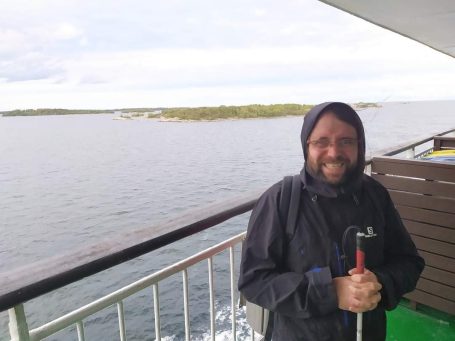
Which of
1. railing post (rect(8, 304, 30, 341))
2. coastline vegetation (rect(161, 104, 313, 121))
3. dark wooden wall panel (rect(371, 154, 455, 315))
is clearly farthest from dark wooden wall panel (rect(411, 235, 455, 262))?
coastline vegetation (rect(161, 104, 313, 121))

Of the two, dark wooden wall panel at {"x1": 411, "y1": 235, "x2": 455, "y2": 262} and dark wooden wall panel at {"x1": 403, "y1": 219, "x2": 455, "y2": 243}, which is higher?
dark wooden wall panel at {"x1": 403, "y1": 219, "x2": 455, "y2": 243}

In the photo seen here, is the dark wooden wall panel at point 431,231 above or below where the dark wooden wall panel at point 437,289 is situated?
above

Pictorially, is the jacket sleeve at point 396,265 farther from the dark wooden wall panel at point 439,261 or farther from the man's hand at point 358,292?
the dark wooden wall panel at point 439,261

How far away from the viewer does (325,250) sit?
102cm

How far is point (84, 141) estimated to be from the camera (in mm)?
42781

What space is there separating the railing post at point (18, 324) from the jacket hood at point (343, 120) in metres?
0.83

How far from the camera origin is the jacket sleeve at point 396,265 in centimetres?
104

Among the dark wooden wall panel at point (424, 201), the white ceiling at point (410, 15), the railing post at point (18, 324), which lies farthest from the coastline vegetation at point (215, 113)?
the railing post at point (18, 324)

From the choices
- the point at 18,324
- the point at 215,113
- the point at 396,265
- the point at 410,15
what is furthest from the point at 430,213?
the point at 215,113

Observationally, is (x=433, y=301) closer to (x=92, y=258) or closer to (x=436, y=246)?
(x=436, y=246)

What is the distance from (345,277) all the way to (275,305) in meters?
0.21

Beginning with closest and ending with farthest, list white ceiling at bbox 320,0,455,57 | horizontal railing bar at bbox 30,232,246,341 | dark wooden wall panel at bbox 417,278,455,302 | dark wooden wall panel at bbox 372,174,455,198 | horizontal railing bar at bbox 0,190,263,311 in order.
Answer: horizontal railing bar at bbox 0,190,263,311 < horizontal railing bar at bbox 30,232,246,341 < dark wooden wall panel at bbox 372,174,455,198 < dark wooden wall panel at bbox 417,278,455,302 < white ceiling at bbox 320,0,455,57

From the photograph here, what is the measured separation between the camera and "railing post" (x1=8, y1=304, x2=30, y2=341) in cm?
79

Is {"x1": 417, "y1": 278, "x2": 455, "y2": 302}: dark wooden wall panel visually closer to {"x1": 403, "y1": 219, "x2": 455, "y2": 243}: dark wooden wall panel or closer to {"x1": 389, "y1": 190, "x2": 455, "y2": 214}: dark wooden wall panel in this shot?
{"x1": 403, "y1": 219, "x2": 455, "y2": 243}: dark wooden wall panel
